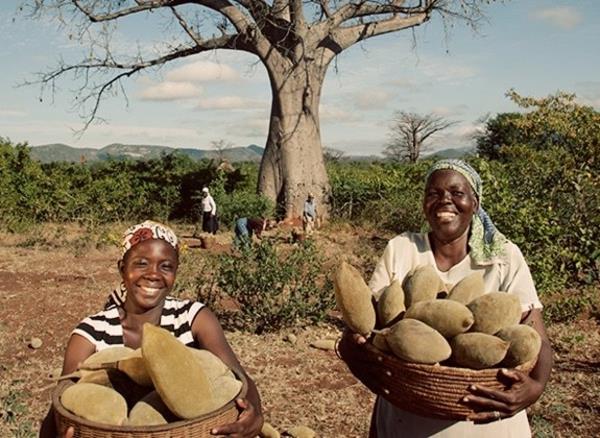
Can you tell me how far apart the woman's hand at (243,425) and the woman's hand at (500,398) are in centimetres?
49

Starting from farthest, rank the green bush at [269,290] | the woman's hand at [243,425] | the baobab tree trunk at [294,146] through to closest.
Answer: the baobab tree trunk at [294,146] < the green bush at [269,290] < the woman's hand at [243,425]

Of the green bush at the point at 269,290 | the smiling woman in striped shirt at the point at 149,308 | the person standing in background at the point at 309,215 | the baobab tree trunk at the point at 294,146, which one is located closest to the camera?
the smiling woman in striped shirt at the point at 149,308

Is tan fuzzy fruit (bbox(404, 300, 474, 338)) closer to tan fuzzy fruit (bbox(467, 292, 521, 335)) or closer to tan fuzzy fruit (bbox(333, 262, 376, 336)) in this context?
tan fuzzy fruit (bbox(467, 292, 521, 335))

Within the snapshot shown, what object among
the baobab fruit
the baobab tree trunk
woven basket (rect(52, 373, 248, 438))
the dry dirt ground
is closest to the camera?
woven basket (rect(52, 373, 248, 438))

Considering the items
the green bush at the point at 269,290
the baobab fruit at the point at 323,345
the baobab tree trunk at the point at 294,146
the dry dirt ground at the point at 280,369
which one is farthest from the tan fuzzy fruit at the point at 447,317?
the baobab tree trunk at the point at 294,146

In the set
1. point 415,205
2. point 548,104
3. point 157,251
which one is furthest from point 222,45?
point 157,251

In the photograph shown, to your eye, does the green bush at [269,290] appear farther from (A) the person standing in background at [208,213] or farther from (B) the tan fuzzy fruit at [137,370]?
(A) the person standing in background at [208,213]

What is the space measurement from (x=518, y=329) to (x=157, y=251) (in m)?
0.99

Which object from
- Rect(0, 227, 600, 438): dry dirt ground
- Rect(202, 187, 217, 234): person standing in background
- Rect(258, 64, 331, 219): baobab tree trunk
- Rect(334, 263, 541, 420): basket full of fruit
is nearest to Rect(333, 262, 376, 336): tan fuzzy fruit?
Rect(334, 263, 541, 420): basket full of fruit

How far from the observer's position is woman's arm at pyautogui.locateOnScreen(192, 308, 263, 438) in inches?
56.2

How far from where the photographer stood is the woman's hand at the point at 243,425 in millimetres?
1396

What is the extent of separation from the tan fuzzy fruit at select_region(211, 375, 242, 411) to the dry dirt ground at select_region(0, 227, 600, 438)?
1055mm

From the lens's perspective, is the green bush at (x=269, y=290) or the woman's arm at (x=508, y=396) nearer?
the woman's arm at (x=508, y=396)

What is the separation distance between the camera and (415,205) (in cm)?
1157
